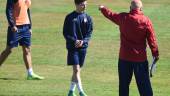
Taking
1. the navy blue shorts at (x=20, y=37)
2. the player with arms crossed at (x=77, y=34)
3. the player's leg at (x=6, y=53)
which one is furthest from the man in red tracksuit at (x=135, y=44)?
the player's leg at (x=6, y=53)

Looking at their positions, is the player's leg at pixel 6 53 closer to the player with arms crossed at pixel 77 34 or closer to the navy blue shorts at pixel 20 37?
the navy blue shorts at pixel 20 37

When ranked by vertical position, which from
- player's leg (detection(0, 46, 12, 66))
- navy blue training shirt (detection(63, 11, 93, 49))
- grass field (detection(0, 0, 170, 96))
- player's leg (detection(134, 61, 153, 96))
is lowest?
grass field (detection(0, 0, 170, 96))

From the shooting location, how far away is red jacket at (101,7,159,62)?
10758mm

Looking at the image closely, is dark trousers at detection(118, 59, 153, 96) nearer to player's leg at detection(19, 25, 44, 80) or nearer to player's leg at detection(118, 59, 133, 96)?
player's leg at detection(118, 59, 133, 96)

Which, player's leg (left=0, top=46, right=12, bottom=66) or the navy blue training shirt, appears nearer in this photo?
the navy blue training shirt

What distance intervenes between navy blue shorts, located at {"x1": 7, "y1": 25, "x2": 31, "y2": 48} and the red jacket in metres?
3.56

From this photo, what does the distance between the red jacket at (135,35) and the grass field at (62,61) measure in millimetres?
1956

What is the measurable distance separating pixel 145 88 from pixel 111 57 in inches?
230

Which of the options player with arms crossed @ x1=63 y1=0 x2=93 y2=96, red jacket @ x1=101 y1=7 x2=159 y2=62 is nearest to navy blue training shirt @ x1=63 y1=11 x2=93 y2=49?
player with arms crossed @ x1=63 y1=0 x2=93 y2=96

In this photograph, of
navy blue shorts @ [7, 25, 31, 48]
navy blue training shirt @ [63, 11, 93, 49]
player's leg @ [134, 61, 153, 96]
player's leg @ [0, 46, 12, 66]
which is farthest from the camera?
player's leg @ [0, 46, 12, 66]

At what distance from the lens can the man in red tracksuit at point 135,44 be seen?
10758 millimetres

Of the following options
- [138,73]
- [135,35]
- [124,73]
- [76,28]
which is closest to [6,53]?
[76,28]

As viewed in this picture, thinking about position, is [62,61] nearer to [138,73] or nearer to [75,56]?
[75,56]

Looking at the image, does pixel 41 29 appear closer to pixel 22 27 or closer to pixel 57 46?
pixel 57 46
